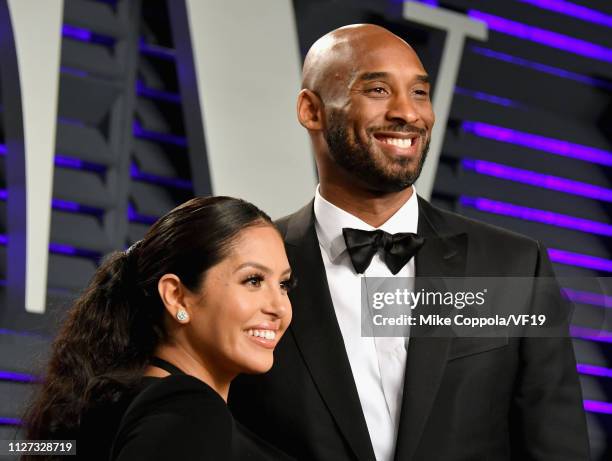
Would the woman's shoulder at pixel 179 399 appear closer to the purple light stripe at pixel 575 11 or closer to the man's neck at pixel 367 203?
the man's neck at pixel 367 203

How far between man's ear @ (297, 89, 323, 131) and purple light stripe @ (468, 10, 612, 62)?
234cm

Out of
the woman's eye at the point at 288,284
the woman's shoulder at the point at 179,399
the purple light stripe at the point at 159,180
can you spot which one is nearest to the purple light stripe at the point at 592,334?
the purple light stripe at the point at 159,180

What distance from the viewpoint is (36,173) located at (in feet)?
10.3

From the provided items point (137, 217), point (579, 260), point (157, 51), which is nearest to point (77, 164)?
point (137, 217)

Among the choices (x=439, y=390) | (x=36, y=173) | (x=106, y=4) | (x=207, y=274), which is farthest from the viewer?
(x=106, y=4)

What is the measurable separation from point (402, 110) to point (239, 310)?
1.80 ft

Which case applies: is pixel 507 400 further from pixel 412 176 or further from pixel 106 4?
pixel 106 4

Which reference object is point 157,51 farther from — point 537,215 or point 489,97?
point 537,215

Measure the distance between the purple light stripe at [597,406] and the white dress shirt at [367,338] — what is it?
258cm

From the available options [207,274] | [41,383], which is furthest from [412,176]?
[41,383]

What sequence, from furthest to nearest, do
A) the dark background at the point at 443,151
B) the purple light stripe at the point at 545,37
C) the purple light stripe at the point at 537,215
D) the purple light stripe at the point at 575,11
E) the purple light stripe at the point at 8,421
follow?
the purple light stripe at the point at 575,11 → the purple light stripe at the point at 545,37 → the purple light stripe at the point at 537,215 → the dark background at the point at 443,151 → the purple light stripe at the point at 8,421

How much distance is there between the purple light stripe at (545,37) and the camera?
437 centimetres

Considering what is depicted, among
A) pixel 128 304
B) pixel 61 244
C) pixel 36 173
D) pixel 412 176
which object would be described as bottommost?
pixel 61 244

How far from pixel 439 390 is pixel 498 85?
8.81 ft
